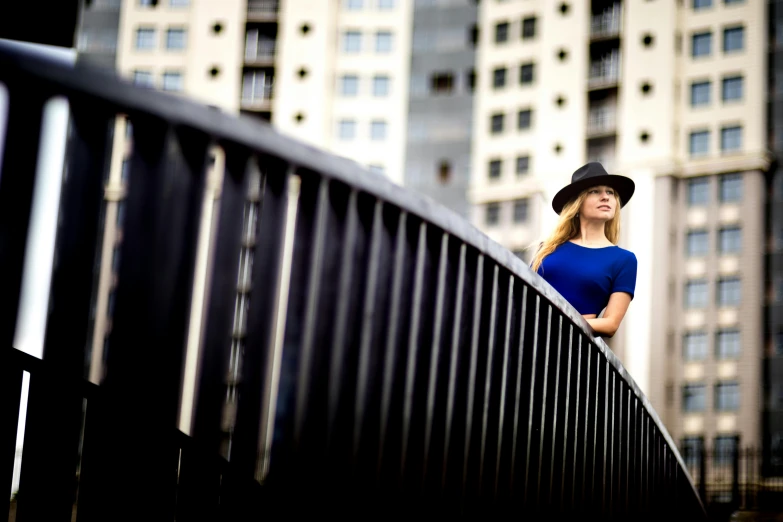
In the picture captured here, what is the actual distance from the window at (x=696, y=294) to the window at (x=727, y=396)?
12.3 ft

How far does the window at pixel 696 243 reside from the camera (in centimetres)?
5581

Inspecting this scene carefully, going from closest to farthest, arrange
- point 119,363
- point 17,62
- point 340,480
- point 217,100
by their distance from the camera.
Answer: point 17,62 → point 119,363 → point 340,480 → point 217,100

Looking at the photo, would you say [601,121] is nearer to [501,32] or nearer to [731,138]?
[731,138]

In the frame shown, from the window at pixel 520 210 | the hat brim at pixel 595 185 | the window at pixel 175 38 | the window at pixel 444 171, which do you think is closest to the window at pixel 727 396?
the window at pixel 520 210

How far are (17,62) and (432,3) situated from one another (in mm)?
62992

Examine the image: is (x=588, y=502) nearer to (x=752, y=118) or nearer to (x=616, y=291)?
(x=616, y=291)

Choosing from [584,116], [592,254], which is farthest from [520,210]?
[592,254]

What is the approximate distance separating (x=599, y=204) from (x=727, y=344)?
50329 mm

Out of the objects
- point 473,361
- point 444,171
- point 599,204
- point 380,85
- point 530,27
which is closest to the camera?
point 473,361

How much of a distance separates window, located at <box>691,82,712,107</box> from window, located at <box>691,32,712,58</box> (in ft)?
5.07

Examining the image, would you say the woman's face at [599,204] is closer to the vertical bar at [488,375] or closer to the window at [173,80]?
the vertical bar at [488,375]

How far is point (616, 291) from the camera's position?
5773 millimetres

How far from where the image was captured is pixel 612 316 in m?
5.74

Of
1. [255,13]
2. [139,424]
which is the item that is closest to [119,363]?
[139,424]
